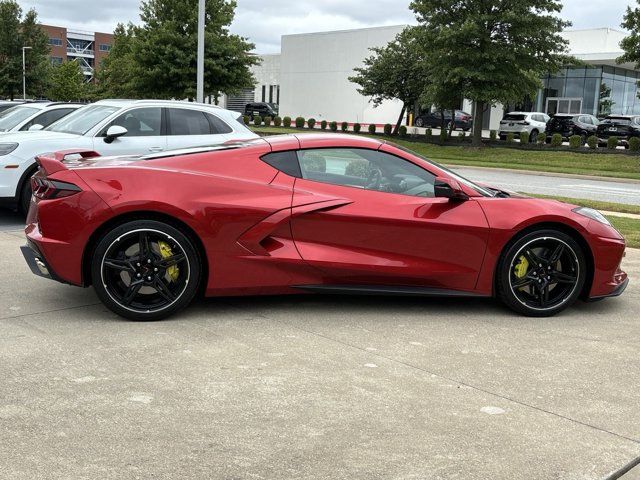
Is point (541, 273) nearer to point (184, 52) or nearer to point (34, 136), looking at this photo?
point (34, 136)

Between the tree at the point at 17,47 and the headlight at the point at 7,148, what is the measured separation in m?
47.4

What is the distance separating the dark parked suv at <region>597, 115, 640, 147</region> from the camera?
120ft

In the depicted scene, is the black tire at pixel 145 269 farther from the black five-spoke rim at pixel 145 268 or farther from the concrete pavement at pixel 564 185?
the concrete pavement at pixel 564 185

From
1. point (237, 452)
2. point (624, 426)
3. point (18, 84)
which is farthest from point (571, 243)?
point (18, 84)

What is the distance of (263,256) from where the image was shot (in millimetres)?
5473

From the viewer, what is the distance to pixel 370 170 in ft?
18.9

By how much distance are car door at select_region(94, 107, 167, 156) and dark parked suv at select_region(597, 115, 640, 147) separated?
29.8 metres

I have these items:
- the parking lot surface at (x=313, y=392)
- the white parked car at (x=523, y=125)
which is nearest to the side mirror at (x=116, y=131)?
the parking lot surface at (x=313, y=392)

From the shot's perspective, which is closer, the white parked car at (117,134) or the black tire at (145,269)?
the black tire at (145,269)

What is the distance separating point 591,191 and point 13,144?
14755 millimetres

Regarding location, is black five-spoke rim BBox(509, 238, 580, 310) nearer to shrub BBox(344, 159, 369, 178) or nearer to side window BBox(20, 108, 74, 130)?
shrub BBox(344, 159, 369, 178)

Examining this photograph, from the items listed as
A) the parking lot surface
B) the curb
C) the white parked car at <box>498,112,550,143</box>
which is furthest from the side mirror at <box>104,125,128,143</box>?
the white parked car at <box>498,112,550,143</box>

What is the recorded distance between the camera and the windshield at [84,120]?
1031cm

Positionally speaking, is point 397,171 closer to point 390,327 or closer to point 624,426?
point 390,327
